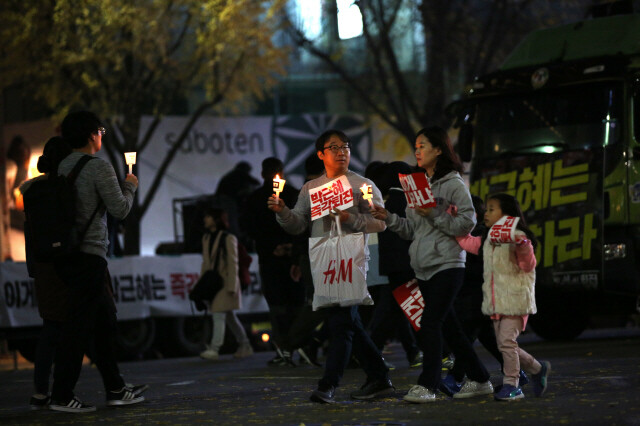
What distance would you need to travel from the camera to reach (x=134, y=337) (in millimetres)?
16938

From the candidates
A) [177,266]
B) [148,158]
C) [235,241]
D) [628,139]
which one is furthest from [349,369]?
[148,158]

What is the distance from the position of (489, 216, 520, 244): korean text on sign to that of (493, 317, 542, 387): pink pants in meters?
0.54

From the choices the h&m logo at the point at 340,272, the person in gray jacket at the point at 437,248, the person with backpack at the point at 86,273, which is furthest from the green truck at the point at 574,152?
the person with backpack at the point at 86,273

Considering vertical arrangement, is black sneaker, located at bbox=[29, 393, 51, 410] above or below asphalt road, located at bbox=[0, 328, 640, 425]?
above

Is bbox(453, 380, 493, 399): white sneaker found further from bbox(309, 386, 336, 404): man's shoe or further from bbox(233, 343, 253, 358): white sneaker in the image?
bbox(233, 343, 253, 358): white sneaker

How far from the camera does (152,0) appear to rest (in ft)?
77.5

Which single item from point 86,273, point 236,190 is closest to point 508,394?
point 86,273

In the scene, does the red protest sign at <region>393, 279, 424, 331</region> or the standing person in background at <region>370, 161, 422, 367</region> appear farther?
the standing person in background at <region>370, 161, 422, 367</region>

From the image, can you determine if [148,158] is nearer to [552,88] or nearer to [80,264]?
[552,88]

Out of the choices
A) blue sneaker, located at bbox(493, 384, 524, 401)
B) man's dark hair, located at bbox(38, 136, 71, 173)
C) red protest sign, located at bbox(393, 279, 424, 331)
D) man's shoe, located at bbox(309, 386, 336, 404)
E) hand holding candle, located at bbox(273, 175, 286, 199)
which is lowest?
blue sneaker, located at bbox(493, 384, 524, 401)

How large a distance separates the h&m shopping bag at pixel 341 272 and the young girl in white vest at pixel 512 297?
27.0 inches

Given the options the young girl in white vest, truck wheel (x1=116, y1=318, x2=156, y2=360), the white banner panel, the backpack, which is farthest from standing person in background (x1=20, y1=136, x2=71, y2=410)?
truck wheel (x1=116, y1=318, x2=156, y2=360)

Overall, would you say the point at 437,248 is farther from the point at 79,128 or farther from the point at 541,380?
the point at 79,128

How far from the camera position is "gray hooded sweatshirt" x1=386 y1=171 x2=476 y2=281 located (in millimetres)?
7980
